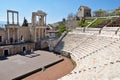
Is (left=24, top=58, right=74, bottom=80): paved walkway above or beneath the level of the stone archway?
beneath

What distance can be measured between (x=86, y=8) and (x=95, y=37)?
57.9 feet

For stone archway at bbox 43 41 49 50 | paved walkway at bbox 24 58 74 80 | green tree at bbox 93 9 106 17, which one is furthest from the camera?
green tree at bbox 93 9 106 17

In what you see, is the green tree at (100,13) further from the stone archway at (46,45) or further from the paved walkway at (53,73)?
the paved walkway at (53,73)

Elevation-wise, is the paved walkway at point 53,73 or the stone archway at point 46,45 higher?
the stone archway at point 46,45

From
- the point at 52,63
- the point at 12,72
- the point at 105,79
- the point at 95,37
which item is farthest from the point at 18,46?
the point at 105,79

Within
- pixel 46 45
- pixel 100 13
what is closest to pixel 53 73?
pixel 46 45

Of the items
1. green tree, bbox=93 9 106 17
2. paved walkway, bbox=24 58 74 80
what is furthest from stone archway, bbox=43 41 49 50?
green tree, bbox=93 9 106 17

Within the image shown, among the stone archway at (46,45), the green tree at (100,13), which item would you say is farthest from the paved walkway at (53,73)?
the green tree at (100,13)

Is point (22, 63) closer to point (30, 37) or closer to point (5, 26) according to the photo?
point (5, 26)

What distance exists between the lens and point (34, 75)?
41.8ft

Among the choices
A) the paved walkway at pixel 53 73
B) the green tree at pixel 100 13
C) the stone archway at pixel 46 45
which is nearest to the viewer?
the paved walkway at pixel 53 73

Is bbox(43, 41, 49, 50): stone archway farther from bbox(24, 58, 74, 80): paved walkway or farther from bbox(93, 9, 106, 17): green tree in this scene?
bbox(93, 9, 106, 17): green tree

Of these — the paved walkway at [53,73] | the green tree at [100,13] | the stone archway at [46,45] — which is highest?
the green tree at [100,13]

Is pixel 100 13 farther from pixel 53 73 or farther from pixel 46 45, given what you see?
pixel 53 73
